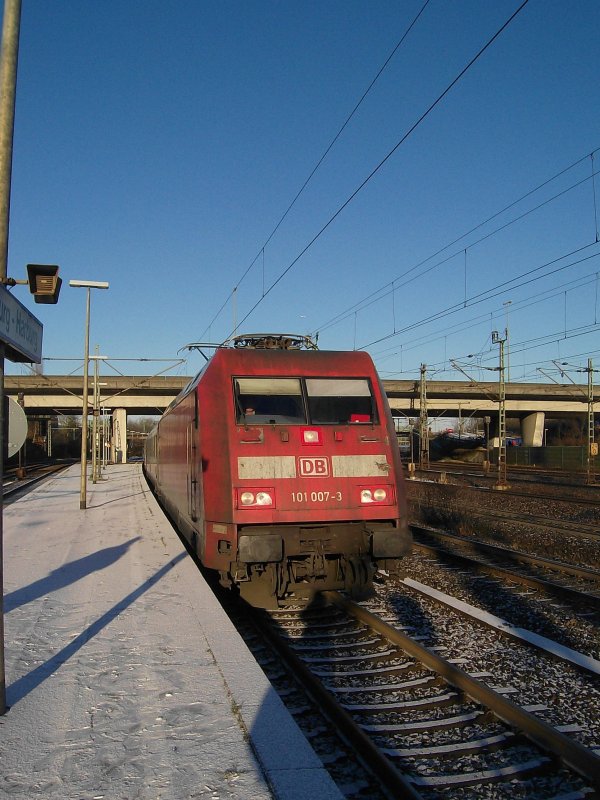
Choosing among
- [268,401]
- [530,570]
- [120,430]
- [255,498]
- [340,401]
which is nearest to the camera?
[255,498]

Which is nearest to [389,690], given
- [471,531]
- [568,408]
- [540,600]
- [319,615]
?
[319,615]

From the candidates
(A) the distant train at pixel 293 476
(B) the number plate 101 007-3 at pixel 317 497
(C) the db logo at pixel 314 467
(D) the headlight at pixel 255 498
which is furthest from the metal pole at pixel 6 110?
(C) the db logo at pixel 314 467

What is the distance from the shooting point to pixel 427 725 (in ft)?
15.9

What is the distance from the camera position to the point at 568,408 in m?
63.9

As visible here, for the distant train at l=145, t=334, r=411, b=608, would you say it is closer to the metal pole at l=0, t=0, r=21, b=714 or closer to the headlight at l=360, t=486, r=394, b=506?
the headlight at l=360, t=486, r=394, b=506

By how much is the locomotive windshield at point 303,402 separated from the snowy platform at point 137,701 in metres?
2.18

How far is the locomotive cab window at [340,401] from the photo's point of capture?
Result: 8.12 metres

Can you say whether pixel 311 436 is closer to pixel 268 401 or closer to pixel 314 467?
pixel 314 467

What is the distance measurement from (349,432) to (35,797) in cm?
530

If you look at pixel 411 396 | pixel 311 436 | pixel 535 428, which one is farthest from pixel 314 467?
pixel 535 428

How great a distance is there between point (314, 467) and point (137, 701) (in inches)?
141

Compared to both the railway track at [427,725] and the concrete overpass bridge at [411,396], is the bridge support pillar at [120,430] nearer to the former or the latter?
the concrete overpass bridge at [411,396]

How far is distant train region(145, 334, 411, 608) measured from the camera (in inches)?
290

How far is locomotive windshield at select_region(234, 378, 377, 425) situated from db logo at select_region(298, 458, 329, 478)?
1.68 ft
